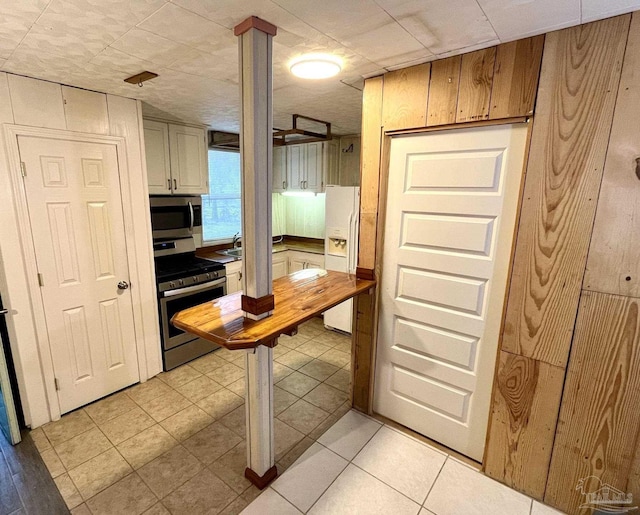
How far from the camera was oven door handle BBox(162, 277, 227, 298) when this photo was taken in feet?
9.59

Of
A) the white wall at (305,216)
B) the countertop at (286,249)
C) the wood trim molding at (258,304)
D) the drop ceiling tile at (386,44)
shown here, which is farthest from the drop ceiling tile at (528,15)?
the white wall at (305,216)

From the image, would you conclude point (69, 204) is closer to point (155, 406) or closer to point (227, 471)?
point (155, 406)

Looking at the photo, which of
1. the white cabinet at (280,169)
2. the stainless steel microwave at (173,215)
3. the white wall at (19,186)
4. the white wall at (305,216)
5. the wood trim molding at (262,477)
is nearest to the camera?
the wood trim molding at (262,477)

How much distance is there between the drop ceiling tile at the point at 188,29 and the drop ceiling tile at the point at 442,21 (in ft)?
2.38

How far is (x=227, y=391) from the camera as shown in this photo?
2.73 m

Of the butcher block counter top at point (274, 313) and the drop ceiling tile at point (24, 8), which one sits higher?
the drop ceiling tile at point (24, 8)

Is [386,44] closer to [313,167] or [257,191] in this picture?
[257,191]

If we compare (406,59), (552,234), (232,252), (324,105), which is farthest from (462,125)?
(232,252)

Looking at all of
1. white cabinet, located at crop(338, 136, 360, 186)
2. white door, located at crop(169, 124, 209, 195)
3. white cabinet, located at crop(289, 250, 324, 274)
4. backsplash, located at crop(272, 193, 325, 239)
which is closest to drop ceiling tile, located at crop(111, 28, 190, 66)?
white door, located at crop(169, 124, 209, 195)

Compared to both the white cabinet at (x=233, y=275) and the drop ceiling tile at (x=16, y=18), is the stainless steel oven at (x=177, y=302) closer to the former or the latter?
the white cabinet at (x=233, y=275)

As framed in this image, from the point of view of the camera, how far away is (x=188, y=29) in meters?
1.44

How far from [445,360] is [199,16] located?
2.19m

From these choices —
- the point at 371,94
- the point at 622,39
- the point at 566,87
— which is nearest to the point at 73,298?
the point at 371,94

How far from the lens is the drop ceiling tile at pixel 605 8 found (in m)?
1.22
